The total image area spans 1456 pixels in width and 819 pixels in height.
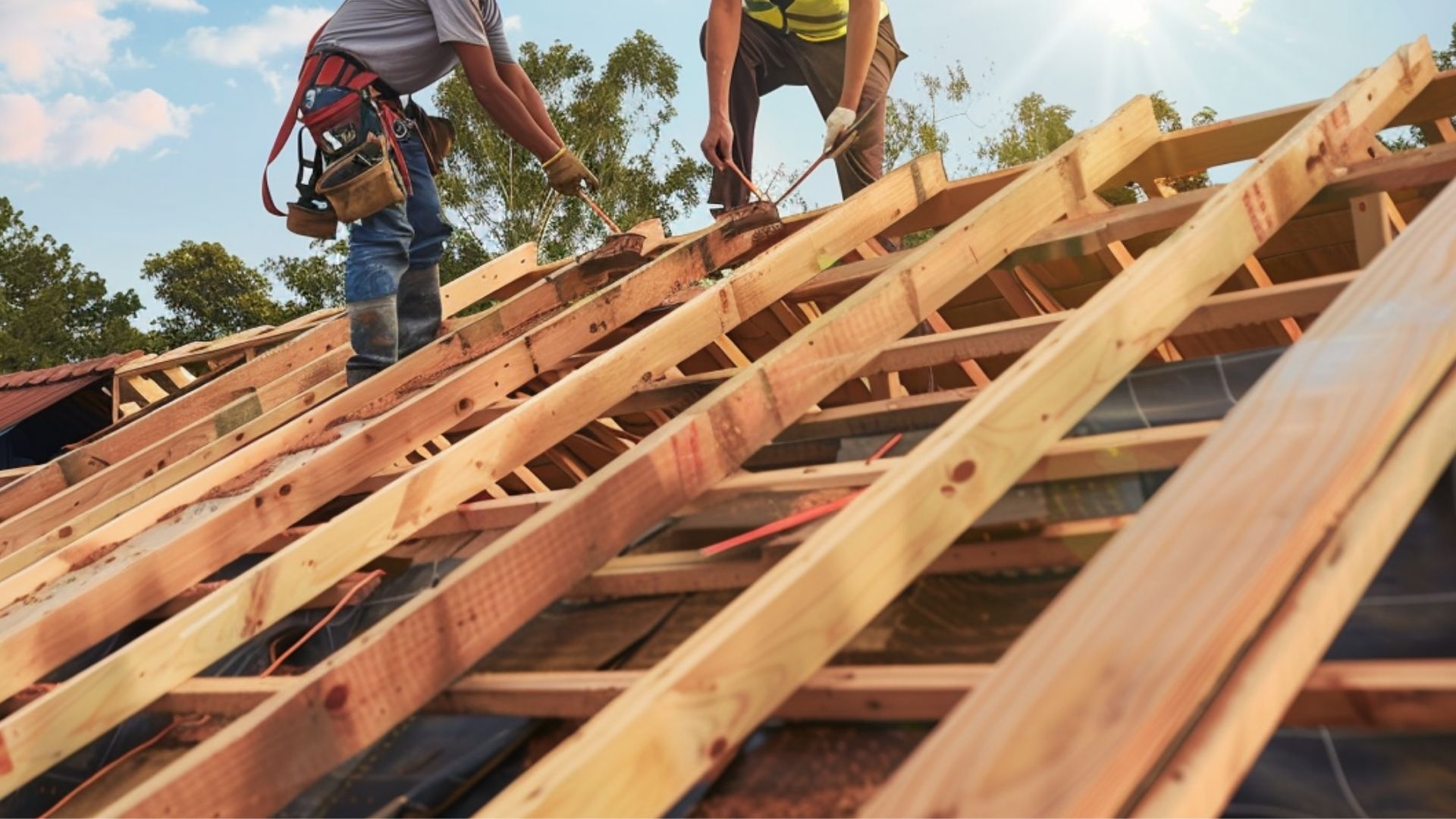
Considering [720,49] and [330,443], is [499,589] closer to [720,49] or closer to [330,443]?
[330,443]

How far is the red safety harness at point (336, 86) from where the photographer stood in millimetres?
3598

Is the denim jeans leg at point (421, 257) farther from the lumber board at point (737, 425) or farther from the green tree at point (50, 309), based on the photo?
the green tree at point (50, 309)

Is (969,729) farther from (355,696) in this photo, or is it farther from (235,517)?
(235,517)

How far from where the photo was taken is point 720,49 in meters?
4.40

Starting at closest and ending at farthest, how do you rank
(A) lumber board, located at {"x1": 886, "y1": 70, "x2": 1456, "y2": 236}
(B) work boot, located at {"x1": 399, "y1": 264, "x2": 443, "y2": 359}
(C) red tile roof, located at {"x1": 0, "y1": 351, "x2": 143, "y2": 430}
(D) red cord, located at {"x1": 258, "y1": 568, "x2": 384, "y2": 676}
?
(D) red cord, located at {"x1": 258, "y1": 568, "x2": 384, "y2": 676}
(A) lumber board, located at {"x1": 886, "y1": 70, "x2": 1456, "y2": 236}
(B) work boot, located at {"x1": 399, "y1": 264, "x2": 443, "y2": 359}
(C) red tile roof, located at {"x1": 0, "y1": 351, "x2": 143, "y2": 430}

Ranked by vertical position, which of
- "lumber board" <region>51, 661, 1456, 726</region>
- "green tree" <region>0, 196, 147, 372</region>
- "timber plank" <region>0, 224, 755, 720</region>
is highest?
"green tree" <region>0, 196, 147, 372</region>

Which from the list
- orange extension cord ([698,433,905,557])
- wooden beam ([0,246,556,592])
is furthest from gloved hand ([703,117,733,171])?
orange extension cord ([698,433,905,557])

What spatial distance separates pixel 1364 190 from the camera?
2.71 meters

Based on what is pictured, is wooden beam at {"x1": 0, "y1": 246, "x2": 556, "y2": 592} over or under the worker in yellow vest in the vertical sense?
under

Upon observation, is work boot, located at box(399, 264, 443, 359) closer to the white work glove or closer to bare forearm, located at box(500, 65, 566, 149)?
bare forearm, located at box(500, 65, 566, 149)

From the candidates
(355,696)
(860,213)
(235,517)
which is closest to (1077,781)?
(355,696)

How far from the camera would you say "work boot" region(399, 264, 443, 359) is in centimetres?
429

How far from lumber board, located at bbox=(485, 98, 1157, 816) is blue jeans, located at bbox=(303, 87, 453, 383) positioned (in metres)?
1.77

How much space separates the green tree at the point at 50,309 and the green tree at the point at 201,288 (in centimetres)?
124
